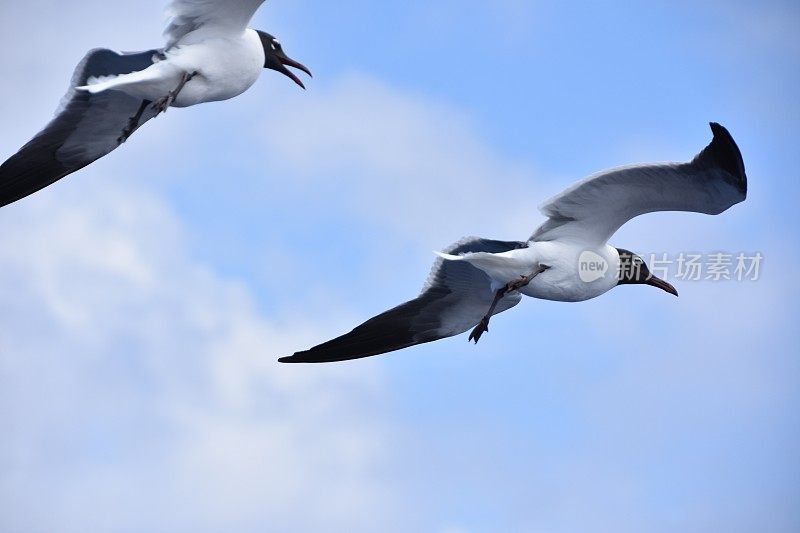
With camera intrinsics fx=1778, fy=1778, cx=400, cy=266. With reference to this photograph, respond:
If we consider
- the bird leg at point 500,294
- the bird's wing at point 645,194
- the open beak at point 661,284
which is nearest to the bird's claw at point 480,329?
the bird leg at point 500,294

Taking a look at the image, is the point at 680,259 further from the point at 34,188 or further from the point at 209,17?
the point at 34,188

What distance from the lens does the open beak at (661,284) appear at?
21688 mm

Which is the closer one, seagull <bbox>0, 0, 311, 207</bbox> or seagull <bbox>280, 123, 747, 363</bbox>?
seagull <bbox>280, 123, 747, 363</bbox>

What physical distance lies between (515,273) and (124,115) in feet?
16.7

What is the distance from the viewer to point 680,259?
2145 centimetres

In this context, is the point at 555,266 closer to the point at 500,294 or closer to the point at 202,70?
the point at 500,294

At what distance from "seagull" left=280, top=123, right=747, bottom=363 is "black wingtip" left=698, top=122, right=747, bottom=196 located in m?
0.01

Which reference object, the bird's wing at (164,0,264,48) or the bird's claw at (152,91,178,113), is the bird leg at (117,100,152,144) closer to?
the bird's claw at (152,91,178,113)

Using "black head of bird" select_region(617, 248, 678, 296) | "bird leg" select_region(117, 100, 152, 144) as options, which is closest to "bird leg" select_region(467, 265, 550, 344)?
"black head of bird" select_region(617, 248, 678, 296)

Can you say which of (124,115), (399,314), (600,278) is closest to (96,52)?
(124,115)

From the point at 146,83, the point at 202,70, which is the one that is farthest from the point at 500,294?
the point at 146,83

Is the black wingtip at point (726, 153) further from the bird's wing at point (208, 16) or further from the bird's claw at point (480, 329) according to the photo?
the bird's wing at point (208, 16)

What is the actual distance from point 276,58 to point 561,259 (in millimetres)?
4239

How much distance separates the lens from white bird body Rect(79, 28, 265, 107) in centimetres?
1981
